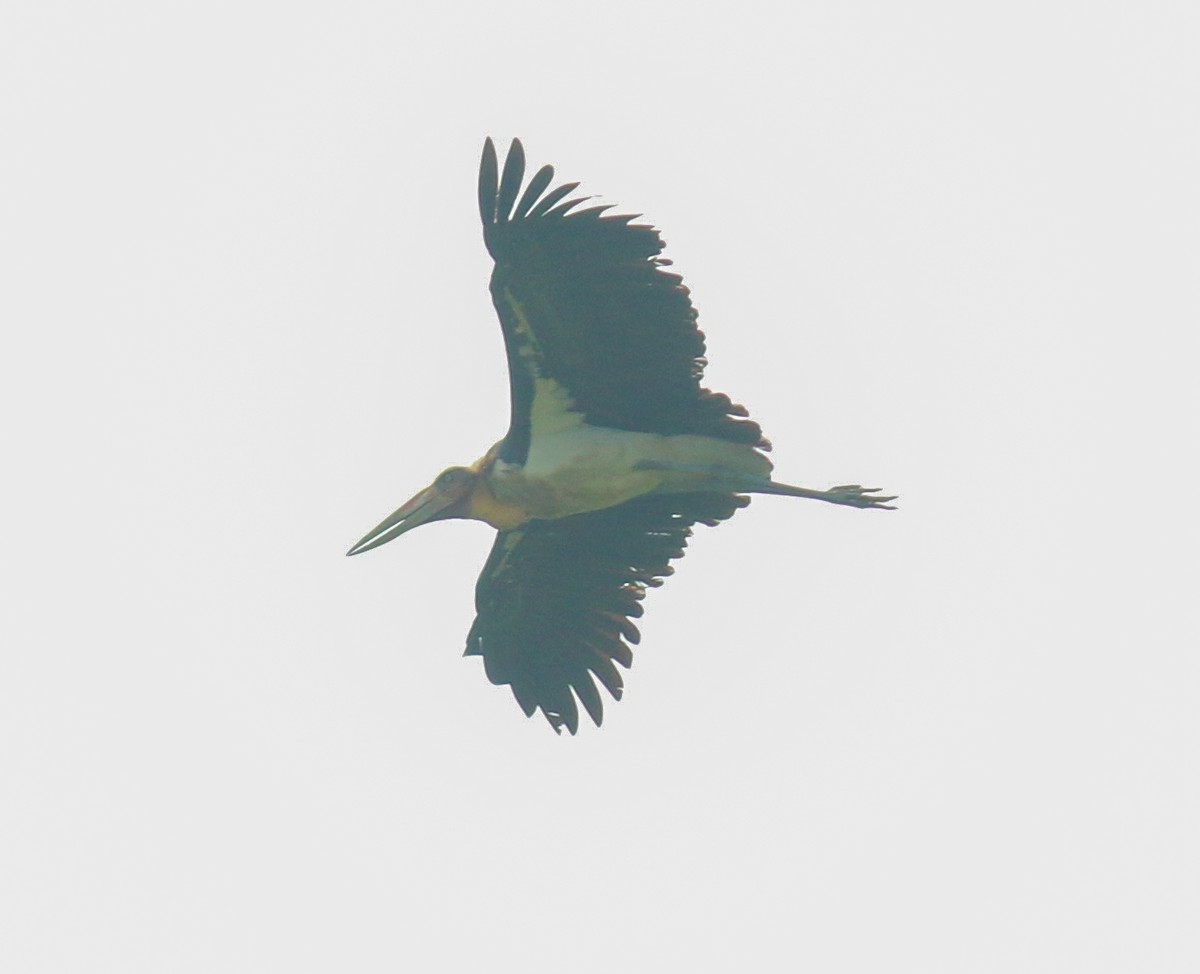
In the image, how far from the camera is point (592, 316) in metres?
16.4

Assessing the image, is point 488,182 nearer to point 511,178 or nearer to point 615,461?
point 511,178

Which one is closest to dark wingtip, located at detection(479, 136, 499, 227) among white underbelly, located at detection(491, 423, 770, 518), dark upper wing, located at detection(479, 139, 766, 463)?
dark upper wing, located at detection(479, 139, 766, 463)

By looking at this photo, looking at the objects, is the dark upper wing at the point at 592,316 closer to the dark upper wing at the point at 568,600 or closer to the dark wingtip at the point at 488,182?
the dark wingtip at the point at 488,182

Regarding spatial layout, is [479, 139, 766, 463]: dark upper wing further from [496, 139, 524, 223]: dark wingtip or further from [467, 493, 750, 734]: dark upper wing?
[467, 493, 750, 734]: dark upper wing

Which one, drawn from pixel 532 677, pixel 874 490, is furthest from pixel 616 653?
pixel 874 490

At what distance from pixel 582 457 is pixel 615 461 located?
7.9 inches

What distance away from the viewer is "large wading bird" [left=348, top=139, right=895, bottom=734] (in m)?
16.1

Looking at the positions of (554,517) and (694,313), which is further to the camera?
(554,517)

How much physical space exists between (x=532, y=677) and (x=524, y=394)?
86.5 inches

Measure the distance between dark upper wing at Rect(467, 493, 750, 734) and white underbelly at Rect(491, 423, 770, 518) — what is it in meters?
0.57

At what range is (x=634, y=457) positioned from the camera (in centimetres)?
1697

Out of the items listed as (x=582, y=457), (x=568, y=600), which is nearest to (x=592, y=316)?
(x=582, y=457)

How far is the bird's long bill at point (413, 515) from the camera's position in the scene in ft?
57.4

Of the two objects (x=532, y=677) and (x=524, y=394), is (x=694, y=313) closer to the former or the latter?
(x=524, y=394)
